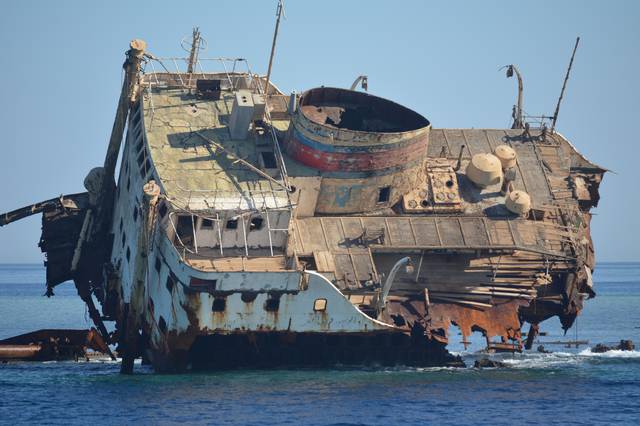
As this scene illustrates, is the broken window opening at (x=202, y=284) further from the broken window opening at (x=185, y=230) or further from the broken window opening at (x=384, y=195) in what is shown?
the broken window opening at (x=384, y=195)

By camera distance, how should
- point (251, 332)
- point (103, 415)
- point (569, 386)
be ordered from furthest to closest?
point (569, 386) < point (251, 332) < point (103, 415)

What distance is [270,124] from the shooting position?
212 feet

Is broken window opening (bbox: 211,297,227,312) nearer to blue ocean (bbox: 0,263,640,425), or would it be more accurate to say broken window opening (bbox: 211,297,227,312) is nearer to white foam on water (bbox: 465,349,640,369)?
blue ocean (bbox: 0,263,640,425)

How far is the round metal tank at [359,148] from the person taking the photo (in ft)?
203

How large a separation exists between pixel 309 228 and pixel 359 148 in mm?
4067

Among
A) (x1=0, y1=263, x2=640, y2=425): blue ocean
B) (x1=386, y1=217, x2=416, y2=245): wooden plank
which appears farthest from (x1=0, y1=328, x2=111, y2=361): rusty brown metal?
(x1=386, y1=217, x2=416, y2=245): wooden plank

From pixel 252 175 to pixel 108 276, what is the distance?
991 centimetres

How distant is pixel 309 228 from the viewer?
61.9m

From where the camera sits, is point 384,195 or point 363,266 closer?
point 363,266

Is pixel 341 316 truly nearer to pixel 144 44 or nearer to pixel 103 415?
pixel 103 415

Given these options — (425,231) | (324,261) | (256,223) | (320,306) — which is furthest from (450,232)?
(256,223)

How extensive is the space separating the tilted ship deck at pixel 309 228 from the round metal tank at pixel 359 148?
0.08m

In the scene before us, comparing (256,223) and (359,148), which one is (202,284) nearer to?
(256,223)

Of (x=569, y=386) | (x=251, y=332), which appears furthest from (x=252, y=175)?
(x=569, y=386)
